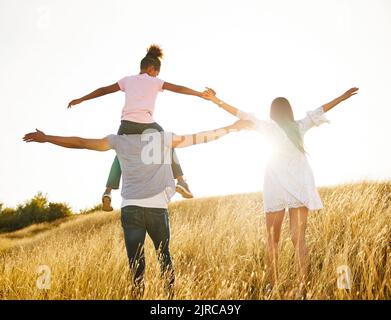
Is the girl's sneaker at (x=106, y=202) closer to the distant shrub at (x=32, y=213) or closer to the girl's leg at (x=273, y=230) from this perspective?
the girl's leg at (x=273, y=230)

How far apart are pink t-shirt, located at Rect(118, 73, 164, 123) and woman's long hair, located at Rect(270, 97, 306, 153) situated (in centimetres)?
134

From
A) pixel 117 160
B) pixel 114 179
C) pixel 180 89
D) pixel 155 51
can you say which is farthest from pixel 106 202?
pixel 155 51

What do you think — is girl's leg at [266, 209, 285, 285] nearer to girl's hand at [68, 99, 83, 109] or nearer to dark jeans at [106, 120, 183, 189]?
dark jeans at [106, 120, 183, 189]

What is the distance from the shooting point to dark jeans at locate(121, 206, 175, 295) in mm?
3260

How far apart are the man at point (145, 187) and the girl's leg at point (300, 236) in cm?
129

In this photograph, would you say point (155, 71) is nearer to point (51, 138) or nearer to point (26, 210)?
point (51, 138)

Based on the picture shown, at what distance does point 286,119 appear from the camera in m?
4.20

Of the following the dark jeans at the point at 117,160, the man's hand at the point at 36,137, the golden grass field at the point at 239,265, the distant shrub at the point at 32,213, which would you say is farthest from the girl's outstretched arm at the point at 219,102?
the distant shrub at the point at 32,213

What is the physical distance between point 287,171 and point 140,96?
5.92ft

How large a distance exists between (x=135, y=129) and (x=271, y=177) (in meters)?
1.66

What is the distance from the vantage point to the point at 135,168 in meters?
3.36

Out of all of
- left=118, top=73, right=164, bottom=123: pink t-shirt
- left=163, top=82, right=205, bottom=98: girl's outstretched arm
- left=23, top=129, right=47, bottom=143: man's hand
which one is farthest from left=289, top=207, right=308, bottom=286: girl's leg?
left=23, top=129, right=47, bottom=143: man's hand

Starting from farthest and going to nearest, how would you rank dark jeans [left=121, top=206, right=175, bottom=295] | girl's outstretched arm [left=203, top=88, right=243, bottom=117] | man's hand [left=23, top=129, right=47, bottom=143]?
1. girl's outstretched arm [left=203, top=88, right=243, bottom=117]
2. dark jeans [left=121, top=206, right=175, bottom=295]
3. man's hand [left=23, top=129, right=47, bottom=143]
